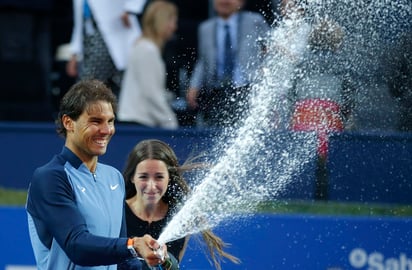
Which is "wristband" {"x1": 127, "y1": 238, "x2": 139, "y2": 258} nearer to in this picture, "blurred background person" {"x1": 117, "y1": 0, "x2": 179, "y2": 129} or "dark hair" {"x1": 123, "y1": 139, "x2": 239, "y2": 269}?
"dark hair" {"x1": 123, "y1": 139, "x2": 239, "y2": 269}

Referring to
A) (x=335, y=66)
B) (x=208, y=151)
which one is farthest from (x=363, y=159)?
(x=208, y=151)

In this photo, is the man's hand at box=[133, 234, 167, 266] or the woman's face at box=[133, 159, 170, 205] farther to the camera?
the woman's face at box=[133, 159, 170, 205]

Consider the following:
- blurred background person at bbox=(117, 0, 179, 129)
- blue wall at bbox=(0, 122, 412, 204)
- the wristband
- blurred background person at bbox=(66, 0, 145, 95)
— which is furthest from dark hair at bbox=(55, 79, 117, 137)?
blurred background person at bbox=(66, 0, 145, 95)

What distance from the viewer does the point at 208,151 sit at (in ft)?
20.8

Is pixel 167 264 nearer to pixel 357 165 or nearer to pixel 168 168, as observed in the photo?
pixel 168 168

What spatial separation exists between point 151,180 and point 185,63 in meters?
4.53

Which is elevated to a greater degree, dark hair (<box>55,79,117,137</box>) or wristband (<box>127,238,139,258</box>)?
dark hair (<box>55,79,117,137</box>)

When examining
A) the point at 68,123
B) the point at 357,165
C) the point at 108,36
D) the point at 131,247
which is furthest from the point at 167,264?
the point at 108,36

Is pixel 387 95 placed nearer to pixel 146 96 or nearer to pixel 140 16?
pixel 146 96

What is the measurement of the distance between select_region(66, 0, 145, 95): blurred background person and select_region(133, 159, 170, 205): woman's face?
13.6ft

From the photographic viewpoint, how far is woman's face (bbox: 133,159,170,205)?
5.65 metres

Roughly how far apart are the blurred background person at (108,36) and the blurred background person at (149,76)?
0.17 m

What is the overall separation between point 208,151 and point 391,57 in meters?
1.81

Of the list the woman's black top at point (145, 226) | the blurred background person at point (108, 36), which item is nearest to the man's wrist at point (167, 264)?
the woman's black top at point (145, 226)
